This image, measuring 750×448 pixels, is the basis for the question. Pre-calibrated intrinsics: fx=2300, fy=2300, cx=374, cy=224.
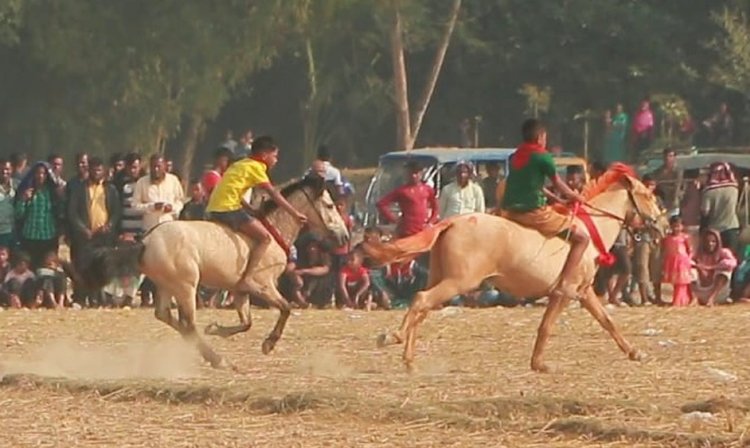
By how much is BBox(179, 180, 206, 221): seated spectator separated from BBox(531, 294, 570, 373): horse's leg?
8101 mm

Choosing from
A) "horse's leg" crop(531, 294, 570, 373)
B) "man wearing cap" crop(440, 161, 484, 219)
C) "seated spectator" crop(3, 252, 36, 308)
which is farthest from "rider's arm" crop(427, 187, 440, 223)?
"horse's leg" crop(531, 294, 570, 373)

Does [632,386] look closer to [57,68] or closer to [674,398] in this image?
[674,398]

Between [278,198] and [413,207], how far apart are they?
7.81 m

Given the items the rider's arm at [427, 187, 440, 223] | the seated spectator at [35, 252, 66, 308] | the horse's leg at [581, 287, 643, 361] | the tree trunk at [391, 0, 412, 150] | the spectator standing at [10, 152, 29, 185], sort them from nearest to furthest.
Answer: the horse's leg at [581, 287, 643, 361]
the seated spectator at [35, 252, 66, 308]
the rider's arm at [427, 187, 440, 223]
the spectator standing at [10, 152, 29, 185]
the tree trunk at [391, 0, 412, 150]

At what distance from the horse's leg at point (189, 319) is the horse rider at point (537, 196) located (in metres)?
2.57

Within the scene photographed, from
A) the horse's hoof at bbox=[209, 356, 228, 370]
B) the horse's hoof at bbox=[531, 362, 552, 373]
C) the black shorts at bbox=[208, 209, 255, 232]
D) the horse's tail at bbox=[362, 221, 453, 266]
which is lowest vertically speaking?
the horse's hoof at bbox=[209, 356, 228, 370]

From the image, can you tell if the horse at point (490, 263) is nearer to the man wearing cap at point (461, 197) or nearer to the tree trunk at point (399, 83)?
the man wearing cap at point (461, 197)

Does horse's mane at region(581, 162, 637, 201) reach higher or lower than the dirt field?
higher

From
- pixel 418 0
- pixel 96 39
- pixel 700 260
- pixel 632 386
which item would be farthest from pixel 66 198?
pixel 418 0

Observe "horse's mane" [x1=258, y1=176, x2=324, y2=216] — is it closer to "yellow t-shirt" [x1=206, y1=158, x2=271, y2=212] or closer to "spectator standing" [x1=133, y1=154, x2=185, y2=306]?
"yellow t-shirt" [x1=206, y1=158, x2=271, y2=212]

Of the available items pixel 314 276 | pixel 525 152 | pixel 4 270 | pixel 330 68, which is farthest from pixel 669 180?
pixel 330 68

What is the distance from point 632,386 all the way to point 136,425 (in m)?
3.68

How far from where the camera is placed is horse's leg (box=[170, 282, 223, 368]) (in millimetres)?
18078

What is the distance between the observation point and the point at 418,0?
49281 millimetres
